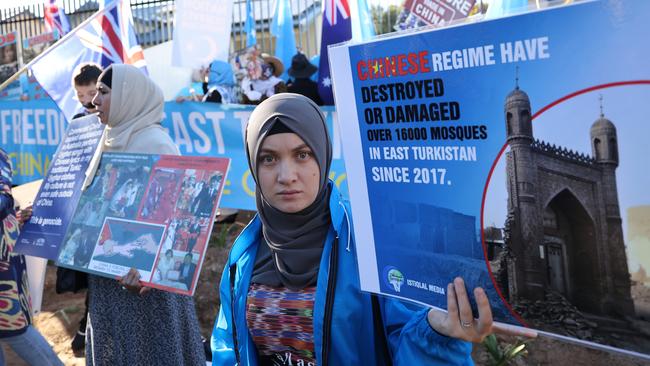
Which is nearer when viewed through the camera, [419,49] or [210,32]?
[419,49]

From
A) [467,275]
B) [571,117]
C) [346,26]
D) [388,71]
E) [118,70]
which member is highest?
[346,26]

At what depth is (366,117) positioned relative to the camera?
1.62 metres

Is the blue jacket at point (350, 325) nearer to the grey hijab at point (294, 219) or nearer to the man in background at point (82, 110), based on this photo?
the grey hijab at point (294, 219)

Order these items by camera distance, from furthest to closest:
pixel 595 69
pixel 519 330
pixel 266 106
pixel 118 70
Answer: pixel 118 70, pixel 266 106, pixel 519 330, pixel 595 69

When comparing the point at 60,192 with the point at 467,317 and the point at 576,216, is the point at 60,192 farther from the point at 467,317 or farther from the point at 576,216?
the point at 576,216

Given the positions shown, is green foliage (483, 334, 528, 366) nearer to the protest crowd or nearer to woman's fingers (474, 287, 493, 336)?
the protest crowd

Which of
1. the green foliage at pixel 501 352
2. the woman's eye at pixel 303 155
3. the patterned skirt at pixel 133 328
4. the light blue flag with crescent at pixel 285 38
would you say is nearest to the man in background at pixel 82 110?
the patterned skirt at pixel 133 328

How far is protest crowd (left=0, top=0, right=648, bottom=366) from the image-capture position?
188 cm

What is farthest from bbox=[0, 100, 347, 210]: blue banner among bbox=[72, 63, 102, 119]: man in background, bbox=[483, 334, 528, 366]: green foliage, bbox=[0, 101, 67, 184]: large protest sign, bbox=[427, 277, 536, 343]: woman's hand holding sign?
bbox=[427, 277, 536, 343]: woman's hand holding sign

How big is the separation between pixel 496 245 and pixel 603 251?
0.23 metres

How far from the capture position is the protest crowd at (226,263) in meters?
1.88

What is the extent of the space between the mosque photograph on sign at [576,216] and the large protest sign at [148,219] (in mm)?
1714

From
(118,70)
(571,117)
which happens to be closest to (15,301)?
(118,70)

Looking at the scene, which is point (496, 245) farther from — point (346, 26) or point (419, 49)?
point (346, 26)
